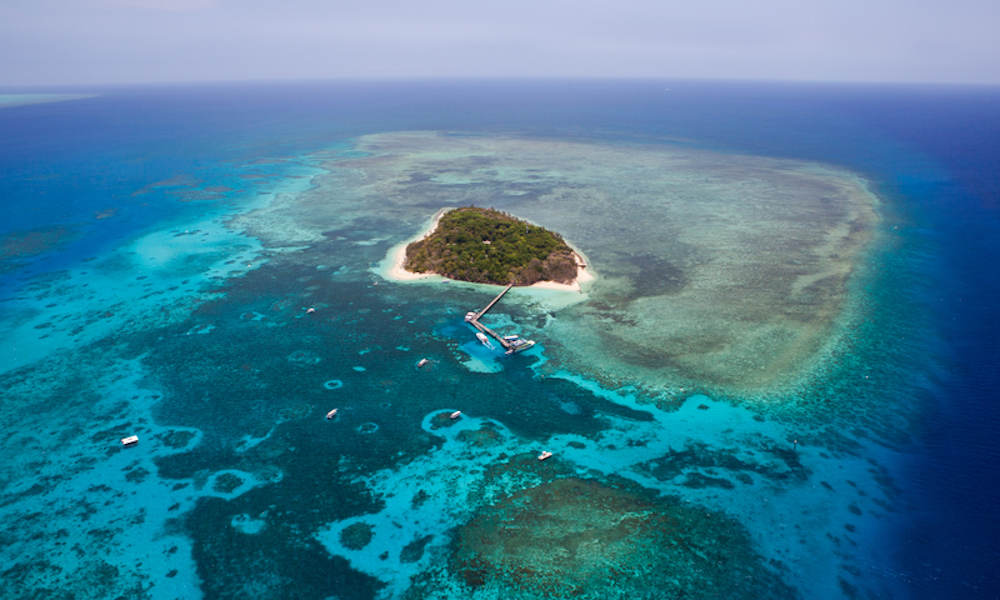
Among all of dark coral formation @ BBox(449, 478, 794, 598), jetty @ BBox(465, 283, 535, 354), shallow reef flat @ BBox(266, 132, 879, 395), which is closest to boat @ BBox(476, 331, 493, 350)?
jetty @ BBox(465, 283, 535, 354)

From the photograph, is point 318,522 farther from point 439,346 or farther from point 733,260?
point 733,260

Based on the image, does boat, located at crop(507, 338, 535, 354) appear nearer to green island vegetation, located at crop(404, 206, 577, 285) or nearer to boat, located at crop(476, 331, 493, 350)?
boat, located at crop(476, 331, 493, 350)

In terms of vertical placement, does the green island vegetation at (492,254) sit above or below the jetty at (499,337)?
above

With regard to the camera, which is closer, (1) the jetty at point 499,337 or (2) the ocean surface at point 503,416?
(2) the ocean surface at point 503,416

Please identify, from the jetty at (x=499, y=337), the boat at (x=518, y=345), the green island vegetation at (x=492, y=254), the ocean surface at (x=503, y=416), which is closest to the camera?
the ocean surface at (x=503, y=416)

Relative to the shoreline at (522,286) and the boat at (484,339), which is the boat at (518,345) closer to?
the boat at (484,339)

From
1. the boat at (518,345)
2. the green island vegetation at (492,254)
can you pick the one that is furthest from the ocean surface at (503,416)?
the green island vegetation at (492,254)

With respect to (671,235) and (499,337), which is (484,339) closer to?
(499,337)
